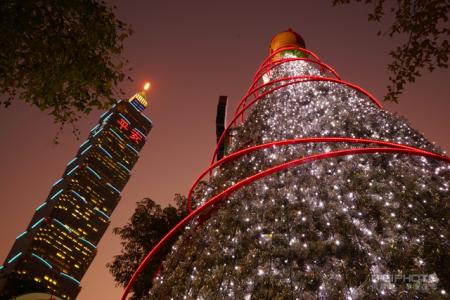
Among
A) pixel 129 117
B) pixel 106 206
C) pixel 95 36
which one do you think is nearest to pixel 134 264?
pixel 95 36

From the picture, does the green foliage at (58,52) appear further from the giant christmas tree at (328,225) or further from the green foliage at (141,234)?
the green foliage at (141,234)

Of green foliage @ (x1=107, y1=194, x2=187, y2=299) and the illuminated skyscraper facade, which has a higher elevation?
the illuminated skyscraper facade

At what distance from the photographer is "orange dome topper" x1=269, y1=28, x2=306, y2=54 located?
10.4m

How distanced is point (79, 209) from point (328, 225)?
127m

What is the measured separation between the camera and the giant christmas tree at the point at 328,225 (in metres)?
3.22

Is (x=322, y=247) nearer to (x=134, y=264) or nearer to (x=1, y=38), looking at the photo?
(x=1, y=38)

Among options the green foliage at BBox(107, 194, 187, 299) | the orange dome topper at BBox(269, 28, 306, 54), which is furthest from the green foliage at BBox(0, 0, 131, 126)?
the green foliage at BBox(107, 194, 187, 299)

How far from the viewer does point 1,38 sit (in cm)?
464

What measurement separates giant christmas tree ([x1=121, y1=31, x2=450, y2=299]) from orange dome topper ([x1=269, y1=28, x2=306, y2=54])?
18.1 feet

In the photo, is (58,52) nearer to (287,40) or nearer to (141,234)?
(287,40)

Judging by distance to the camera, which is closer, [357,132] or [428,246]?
[428,246]

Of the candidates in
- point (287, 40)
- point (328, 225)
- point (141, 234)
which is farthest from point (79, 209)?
point (328, 225)

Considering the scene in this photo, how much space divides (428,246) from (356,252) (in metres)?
0.67

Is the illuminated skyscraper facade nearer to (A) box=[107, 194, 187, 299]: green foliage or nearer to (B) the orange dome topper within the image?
(A) box=[107, 194, 187, 299]: green foliage
